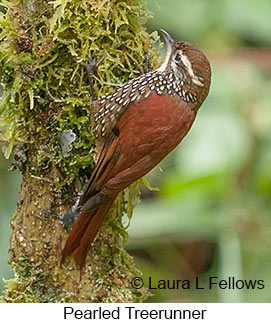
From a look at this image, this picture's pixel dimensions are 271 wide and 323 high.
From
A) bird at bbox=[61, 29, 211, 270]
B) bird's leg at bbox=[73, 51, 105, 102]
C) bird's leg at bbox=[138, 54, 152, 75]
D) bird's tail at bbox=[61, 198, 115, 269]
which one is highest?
bird's leg at bbox=[138, 54, 152, 75]

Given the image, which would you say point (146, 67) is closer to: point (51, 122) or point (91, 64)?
point (91, 64)

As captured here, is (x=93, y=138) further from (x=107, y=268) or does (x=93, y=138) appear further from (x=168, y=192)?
(x=168, y=192)

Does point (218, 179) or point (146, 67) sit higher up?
point (146, 67)

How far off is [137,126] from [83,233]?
1.87 feet

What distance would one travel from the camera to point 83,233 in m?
3.35

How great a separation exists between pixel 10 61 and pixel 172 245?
2.29 m

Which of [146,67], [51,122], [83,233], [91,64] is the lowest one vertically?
[83,233]

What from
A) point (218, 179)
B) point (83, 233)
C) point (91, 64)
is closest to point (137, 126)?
point (91, 64)

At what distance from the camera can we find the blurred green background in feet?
14.2

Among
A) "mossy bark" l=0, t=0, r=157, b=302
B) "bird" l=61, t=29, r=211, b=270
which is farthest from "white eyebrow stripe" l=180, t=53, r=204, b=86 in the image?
"mossy bark" l=0, t=0, r=157, b=302

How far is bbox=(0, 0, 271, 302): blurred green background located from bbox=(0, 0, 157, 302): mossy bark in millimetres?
906

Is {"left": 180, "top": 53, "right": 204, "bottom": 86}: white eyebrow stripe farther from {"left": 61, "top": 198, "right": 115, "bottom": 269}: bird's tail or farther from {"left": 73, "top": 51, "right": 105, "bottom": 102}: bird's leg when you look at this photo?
{"left": 61, "top": 198, "right": 115, "bottom": 269}: bird's tail

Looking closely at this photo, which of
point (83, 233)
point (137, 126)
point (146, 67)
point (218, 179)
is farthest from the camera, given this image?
point (218, 179)

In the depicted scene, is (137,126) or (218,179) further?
(218,179)
